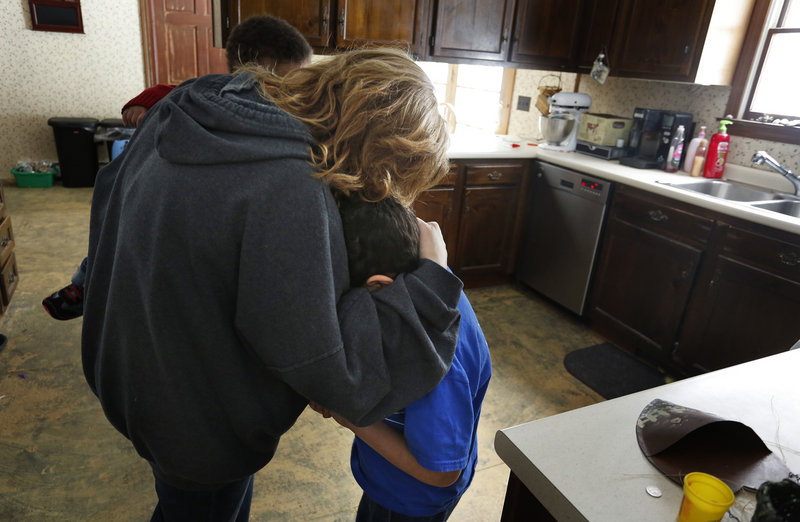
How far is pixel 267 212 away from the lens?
2.11 ft

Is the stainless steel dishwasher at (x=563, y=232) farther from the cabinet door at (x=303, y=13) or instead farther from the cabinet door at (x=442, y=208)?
the cabinet door at (x=303, y=13)

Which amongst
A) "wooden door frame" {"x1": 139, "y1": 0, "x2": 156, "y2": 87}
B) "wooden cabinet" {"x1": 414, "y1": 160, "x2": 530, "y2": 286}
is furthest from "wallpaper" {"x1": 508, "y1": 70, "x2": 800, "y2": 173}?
"wooden door frame" {"x1": 139, "y1": 0, "x2": 156, "y2": 87}

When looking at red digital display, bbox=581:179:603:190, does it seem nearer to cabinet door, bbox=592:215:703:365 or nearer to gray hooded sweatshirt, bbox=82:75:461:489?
cabinet door, bbox=592:215:703:365

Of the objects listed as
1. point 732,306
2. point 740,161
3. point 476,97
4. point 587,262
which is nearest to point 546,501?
point 732,306

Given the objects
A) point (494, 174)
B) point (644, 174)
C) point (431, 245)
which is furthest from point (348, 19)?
point (431, 245)

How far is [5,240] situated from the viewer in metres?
2.79

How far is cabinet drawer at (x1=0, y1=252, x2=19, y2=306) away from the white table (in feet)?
9.35

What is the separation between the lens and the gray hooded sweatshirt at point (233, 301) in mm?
654

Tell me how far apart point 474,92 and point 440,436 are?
17.8 feet

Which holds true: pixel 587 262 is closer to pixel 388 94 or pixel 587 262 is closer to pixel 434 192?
pixel 434 192

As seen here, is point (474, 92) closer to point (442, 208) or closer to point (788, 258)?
point (442, 208)

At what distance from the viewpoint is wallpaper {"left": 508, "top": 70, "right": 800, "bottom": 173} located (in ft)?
9.49

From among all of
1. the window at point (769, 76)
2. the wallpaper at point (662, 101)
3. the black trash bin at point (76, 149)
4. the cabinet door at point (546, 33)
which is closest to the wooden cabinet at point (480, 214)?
the cabinet door at point (546, 33)

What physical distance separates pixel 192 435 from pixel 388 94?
0.56 m
